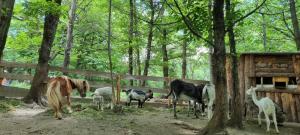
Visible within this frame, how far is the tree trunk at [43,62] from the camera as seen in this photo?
38.5 feet

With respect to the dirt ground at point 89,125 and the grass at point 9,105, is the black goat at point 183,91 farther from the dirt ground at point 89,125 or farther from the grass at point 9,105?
the grass at point 9,105

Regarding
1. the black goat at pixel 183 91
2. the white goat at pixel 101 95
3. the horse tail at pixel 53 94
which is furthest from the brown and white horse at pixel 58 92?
the black goat at pixel 183 91

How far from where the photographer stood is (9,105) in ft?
35.3

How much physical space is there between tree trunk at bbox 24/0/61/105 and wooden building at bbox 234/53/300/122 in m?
8.10

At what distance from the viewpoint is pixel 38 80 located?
1190 cm

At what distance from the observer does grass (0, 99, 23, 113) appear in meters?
10.3

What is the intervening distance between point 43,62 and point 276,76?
9457 millimetres

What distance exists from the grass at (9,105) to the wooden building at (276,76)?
8.99 m

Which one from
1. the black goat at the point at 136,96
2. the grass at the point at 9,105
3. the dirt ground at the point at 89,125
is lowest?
the dirt ground at the point at 89,125

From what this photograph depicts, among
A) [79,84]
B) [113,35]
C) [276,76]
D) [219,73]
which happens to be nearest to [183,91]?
[219,73]

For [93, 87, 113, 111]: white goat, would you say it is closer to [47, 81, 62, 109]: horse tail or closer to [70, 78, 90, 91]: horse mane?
[70, 78, 90, 91]: horse mane

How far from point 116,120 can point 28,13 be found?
4.92 metres

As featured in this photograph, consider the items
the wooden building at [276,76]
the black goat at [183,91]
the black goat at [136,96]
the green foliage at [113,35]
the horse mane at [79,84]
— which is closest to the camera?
the horse mane at [79,84]

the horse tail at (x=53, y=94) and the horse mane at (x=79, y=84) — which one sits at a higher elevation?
the horse mane at (x=79, y=84)
